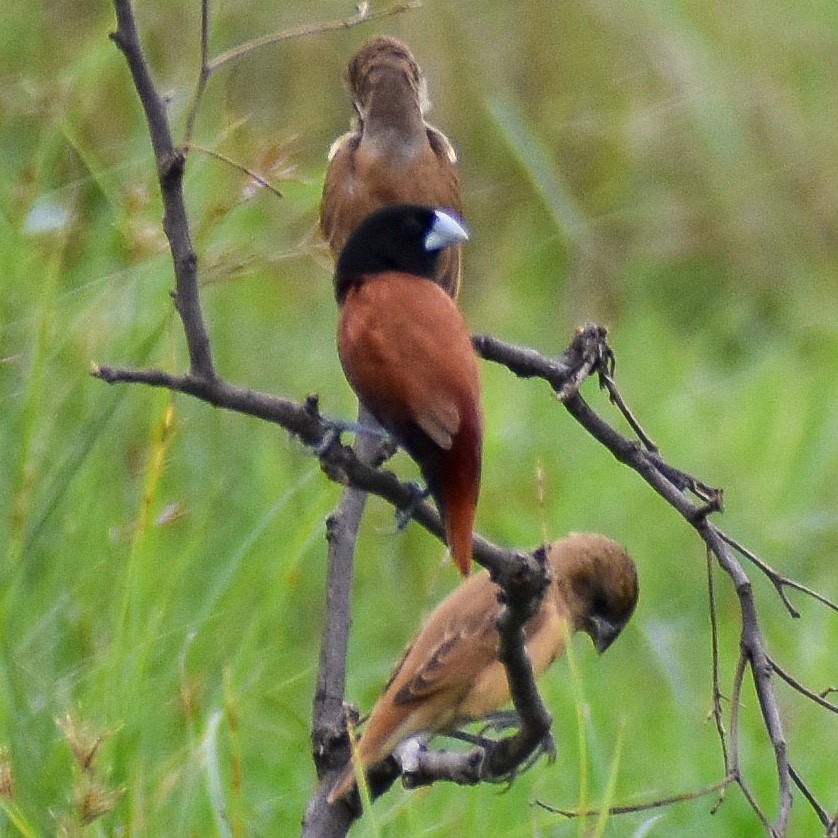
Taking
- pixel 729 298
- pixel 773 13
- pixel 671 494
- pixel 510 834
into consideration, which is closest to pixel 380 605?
pixel 510 834

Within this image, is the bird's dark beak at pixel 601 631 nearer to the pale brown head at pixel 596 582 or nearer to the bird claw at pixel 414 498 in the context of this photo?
the pale brown head at pixel 596 582

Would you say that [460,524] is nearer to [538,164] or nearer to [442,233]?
[442,233]

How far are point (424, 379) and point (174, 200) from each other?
1.63 feet

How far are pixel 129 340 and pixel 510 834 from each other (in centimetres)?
164

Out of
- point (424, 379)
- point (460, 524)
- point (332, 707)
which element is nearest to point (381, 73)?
point (332, 707)

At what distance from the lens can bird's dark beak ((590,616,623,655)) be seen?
4.04 metres

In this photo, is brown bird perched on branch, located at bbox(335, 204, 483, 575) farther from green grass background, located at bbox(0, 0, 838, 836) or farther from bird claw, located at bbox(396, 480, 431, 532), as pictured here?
green grass background, located at bbox(0, 0, 838, 836)

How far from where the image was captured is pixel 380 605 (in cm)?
500

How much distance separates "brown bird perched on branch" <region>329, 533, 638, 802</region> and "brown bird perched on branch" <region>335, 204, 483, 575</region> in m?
0.73

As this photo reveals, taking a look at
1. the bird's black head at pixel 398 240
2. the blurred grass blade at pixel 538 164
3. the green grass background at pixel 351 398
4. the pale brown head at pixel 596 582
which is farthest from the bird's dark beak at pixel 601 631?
the blurred grass blade at pixel 538 164

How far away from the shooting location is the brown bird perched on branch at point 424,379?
2771 millimetres

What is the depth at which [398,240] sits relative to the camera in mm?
3234

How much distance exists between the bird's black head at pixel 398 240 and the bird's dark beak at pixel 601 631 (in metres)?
1.08

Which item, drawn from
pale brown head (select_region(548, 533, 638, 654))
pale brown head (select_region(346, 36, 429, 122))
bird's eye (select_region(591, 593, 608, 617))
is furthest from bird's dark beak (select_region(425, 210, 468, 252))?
pale brown head (select_region(346, 36, 429, 122))
